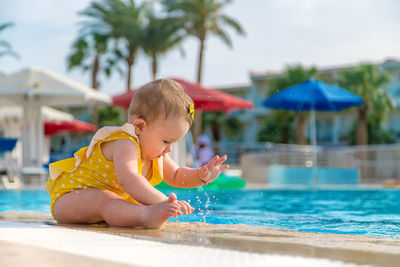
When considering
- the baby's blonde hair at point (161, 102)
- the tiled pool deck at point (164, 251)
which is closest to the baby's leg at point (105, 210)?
the tiled pool deck at point (164, 251)

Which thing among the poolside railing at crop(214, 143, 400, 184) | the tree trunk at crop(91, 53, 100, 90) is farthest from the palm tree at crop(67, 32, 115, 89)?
the poolside railing at crop(214, 143, 400, 184)

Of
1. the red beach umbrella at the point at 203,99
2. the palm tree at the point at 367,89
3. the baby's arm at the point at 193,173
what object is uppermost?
the palm tree at the point at 367,89

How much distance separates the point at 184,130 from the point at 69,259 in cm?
127

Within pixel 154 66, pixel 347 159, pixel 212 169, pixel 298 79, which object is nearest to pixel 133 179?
pixel 212 169

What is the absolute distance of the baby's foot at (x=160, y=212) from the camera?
7.81 ft

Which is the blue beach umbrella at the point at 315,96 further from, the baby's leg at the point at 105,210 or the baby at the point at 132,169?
the baby's leg at the point at 105,210

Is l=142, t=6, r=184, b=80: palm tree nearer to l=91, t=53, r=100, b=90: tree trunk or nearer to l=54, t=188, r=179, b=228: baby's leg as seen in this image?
l=91, t=53, r=100, b=90: tree trunk

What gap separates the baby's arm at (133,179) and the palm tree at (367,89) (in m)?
26.5

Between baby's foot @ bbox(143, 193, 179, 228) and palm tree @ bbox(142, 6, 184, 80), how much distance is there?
2561 cm

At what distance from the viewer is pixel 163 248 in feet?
5.66

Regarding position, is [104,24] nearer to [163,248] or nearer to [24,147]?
[24,147]

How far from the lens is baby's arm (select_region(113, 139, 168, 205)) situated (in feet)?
8.39

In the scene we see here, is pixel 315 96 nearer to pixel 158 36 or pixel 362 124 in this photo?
pixel 362 124

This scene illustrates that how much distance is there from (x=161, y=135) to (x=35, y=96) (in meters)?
11.3
